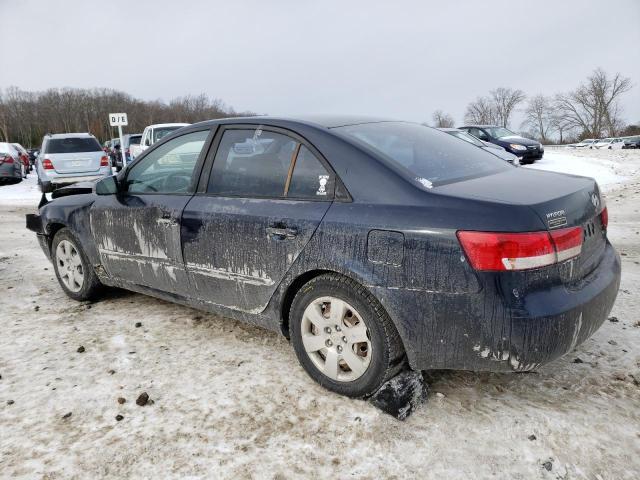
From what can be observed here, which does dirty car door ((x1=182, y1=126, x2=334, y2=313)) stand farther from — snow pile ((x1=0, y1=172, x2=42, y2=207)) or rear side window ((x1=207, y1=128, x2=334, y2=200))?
snow pile ((x1=0, y1=172, x2=42, y2=207))

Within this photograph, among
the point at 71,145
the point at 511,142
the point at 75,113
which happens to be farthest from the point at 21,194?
the point at 75,113

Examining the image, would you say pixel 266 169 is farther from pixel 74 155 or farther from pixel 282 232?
pixel 74 155

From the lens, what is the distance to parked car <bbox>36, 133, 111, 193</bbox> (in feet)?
44.3

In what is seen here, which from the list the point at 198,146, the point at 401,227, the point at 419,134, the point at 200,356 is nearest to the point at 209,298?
the point at 200,356

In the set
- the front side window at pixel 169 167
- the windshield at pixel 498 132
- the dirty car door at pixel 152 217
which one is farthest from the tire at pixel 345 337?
the windshield at pixel 498 132

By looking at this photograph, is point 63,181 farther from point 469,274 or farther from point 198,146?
point 469,274

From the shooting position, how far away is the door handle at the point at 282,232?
9.23ft

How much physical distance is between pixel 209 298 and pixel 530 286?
6.73 ft

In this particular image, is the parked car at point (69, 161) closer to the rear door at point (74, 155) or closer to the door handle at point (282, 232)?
the rear door at point (74, 155)

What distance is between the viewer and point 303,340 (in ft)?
9.55

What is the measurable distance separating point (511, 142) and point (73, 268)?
17.7m

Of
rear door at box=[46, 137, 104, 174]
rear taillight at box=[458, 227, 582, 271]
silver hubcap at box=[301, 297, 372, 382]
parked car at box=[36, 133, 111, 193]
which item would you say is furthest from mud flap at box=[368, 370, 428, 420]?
rear door at box=[46, 137, 104, 174]

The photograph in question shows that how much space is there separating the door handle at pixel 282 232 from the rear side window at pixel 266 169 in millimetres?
201

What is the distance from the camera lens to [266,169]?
3096 millimetres
